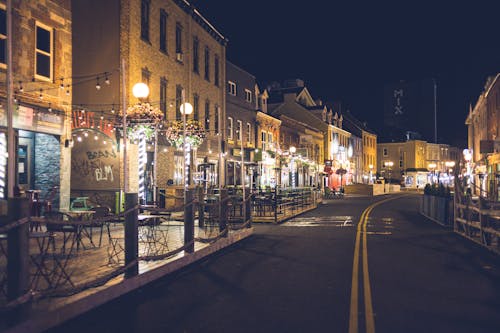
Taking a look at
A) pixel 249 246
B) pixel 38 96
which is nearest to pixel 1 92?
pixel 38 96

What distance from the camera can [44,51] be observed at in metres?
15.0

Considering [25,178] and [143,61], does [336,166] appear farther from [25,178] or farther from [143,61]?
[25,178]

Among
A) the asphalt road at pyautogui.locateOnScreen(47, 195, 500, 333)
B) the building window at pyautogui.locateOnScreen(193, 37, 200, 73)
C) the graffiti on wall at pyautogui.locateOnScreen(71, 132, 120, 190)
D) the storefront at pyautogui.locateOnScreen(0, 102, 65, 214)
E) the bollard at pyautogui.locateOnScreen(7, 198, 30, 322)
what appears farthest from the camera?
the building window at pyautogui.locateOnScreen(193, 37, 200, 73)

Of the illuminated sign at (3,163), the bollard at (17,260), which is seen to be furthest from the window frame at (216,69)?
the bollard at (17,260)

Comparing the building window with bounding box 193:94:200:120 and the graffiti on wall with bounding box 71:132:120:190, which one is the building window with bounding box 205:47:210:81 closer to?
the building window with bounding box 193:94:200:120

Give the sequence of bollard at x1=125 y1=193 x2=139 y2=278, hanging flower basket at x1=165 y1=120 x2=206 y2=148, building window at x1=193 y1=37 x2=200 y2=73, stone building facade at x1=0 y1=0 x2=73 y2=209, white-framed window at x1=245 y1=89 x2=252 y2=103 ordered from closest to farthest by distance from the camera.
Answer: bollard at x1=125 y1=193 x2=139 y2=278
stone building facade at x1=0 y1=0 x2=73 y2=209
hanging flower basket at x1=165 y1=120 x2=206 y2=148
building window at x1=193 y1=37 x2=200 y2=73
white-framed window at x1=245 y1=89 x2=252 y2=103

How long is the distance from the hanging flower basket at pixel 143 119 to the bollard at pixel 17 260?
38.6ft

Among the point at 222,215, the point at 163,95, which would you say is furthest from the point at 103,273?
the point at 163,95

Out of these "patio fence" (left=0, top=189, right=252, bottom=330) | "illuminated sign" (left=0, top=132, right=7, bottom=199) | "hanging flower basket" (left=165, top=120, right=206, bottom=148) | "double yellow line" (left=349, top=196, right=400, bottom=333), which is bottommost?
"double yellow line" (left=349, top=196, right=400, bottom=333)

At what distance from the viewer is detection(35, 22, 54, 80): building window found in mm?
14820

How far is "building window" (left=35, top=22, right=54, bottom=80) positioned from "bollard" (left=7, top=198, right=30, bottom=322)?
→ 34.6 feet

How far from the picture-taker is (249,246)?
12664 mm

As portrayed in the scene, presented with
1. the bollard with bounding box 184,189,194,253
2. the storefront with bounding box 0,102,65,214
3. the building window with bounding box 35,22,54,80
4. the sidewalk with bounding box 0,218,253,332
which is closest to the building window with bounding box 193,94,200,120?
the storefront with bounding box 0,102,65,214

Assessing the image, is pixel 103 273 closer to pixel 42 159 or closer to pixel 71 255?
pixel 71 255
